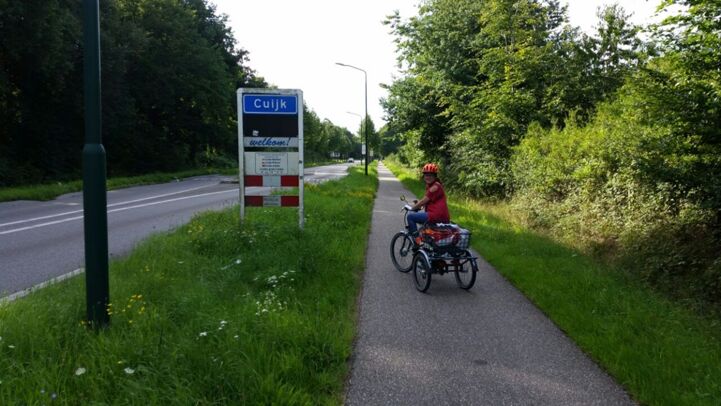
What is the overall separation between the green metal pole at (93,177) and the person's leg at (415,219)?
4540mm

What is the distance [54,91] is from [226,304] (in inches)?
941

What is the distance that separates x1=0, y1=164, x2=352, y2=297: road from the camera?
6.99 m

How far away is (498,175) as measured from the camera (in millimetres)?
15656

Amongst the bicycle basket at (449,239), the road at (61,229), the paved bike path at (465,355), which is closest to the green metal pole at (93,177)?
the paved bike path at (465,355)

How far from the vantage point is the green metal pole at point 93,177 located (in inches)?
147

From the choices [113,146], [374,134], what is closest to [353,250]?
[113,146]

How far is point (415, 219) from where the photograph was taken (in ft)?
24.5

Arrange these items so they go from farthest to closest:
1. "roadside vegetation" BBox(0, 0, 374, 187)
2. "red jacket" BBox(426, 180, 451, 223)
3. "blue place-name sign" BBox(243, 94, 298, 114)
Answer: "roadside vegetation" BBox(0, 0, 374, 187) → "blue place-name sign" BBox(243, 94, 298, 114) → "red jacket" BBox(426, 180, 451, 223)

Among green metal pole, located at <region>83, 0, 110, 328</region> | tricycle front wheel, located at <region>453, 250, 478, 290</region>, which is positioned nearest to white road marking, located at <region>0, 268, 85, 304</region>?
green metal pole, located at <region>83, 0, 110, 328</region>

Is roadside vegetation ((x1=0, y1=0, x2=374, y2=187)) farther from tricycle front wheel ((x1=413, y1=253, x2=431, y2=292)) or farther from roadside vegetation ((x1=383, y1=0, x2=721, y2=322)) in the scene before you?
tricycle front wheel ((x1=413, y1=253, x2=431, y2=292))

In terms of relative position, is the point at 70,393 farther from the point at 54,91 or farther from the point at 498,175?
the point at 54,91

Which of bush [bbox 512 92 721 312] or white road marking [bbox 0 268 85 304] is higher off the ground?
bush [bbox 512 92 721 312]

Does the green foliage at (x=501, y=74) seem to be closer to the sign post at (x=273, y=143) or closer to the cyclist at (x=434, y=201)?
the cyclist at (x=434, y=201)

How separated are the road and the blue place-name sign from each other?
4.73 ft
